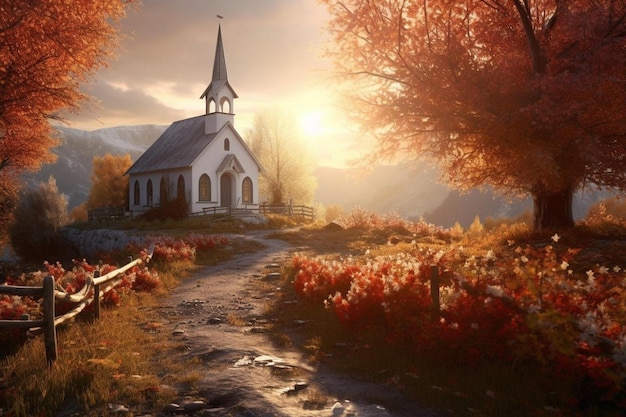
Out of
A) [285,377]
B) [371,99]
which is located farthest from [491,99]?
[285,377]

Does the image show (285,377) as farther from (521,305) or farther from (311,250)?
(311,250)

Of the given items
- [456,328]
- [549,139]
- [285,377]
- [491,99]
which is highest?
[491,99]

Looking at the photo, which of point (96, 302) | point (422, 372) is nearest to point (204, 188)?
point (96, 302)

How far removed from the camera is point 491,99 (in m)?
14.6

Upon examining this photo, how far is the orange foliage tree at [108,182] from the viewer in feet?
185

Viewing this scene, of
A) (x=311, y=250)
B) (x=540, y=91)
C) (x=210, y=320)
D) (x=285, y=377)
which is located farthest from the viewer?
(x=311, y=250)

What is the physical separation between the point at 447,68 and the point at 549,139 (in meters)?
3.55

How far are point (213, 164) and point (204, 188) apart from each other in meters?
2.03

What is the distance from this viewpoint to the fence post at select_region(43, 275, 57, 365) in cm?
703

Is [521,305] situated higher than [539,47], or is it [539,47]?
[539,47]

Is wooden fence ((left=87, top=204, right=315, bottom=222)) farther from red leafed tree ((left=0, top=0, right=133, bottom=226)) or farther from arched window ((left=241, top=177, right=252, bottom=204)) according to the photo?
red leafed tree ((left=0, top=0, right=133, bottom=226))

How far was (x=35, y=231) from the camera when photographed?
4062cm

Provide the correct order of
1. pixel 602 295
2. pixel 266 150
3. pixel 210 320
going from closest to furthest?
1. pixel 602 295
2. pixel 210 320
3. pixel 266 150

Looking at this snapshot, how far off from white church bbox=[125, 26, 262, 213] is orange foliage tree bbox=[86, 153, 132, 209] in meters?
14.5
